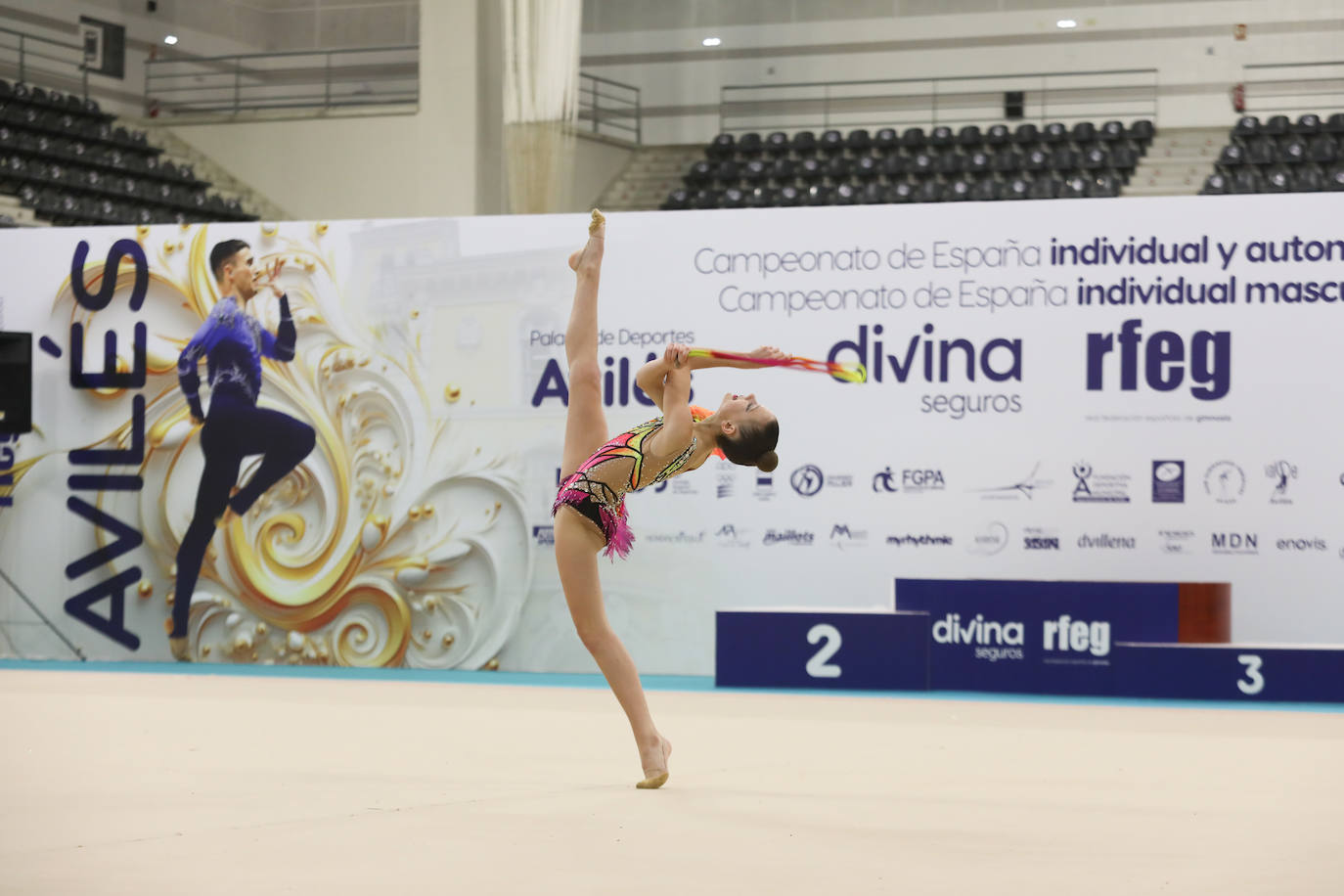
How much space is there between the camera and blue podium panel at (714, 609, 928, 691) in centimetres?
714

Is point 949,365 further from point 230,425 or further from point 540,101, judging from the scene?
point 540,101

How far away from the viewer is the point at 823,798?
4.09 metres

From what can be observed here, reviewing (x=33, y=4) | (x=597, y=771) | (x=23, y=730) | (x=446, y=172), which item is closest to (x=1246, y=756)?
(x=597, y=771)

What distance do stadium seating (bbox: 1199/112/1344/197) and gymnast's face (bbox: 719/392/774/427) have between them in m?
10.3

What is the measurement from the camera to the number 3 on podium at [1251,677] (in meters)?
6.88

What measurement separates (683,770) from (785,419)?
3.33 meters

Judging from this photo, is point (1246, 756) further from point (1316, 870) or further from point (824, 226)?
point (824, 226)

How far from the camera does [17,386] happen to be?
820 centimetres

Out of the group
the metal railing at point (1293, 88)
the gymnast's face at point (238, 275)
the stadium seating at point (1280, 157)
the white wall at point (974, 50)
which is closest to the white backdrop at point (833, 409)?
the gymnast's face at point (238, 275)

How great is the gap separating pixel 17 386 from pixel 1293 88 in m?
13.0

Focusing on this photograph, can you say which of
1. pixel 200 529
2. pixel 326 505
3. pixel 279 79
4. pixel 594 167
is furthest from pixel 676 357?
pixel 279 79

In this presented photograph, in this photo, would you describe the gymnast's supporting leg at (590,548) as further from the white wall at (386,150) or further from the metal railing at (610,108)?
the metal railing at (610,108)

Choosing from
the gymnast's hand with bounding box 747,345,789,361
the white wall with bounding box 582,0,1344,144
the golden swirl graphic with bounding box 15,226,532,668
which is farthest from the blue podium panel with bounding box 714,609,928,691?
the white wall with bounding box 582,0,1344,144

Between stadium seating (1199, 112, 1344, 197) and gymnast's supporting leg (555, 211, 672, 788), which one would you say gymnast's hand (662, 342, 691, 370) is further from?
stadium seating (1199, 112, 1344, 197)
